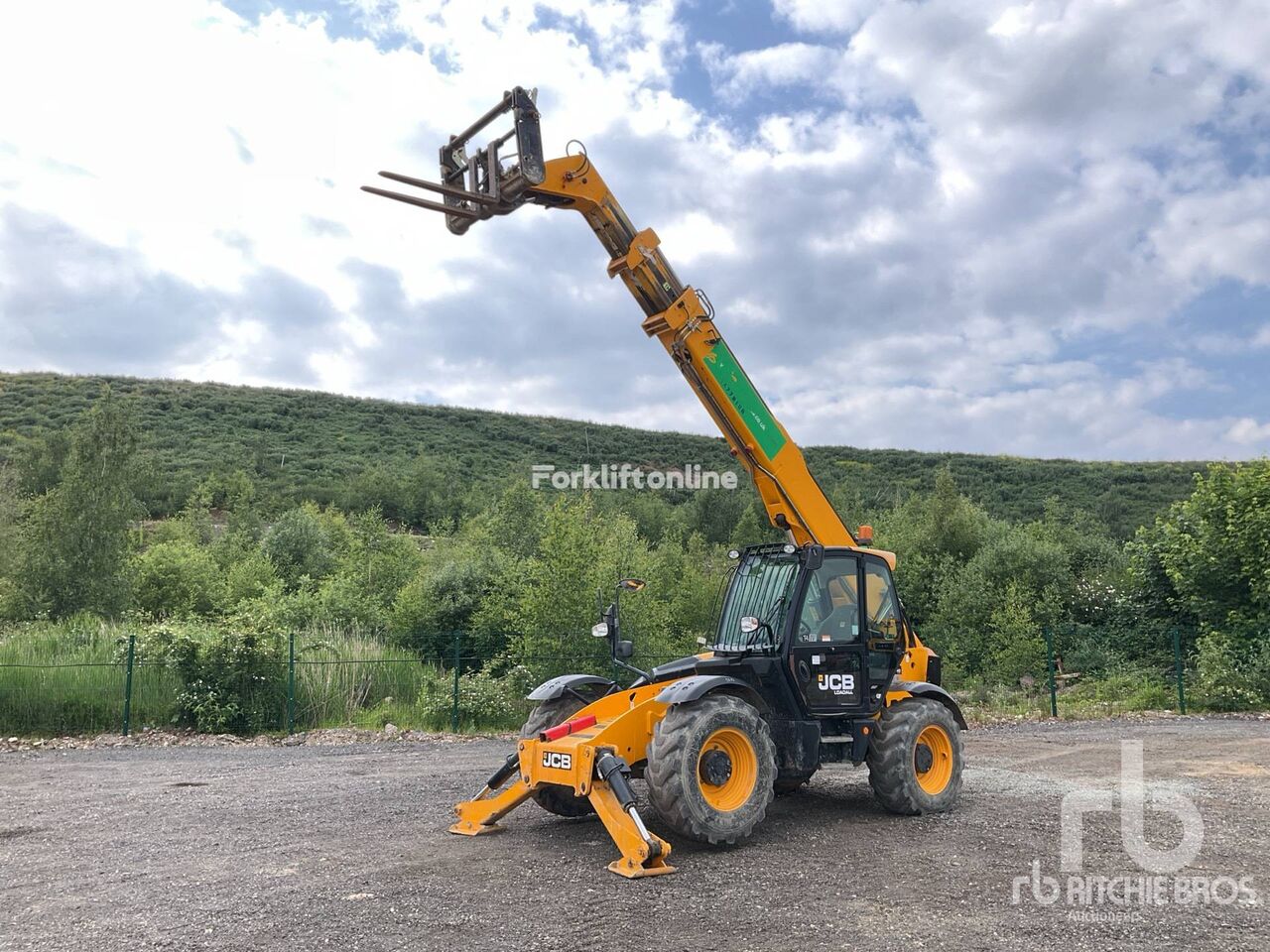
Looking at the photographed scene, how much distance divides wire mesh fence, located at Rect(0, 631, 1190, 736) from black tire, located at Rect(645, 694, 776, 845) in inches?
379

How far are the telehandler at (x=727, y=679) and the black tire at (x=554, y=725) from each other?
0.02m

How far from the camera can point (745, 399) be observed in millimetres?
10266

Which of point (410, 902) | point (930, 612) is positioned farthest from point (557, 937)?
point (930, 612)

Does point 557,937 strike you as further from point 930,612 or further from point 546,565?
point 930,612

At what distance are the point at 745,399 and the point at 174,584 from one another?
2041 centimetres

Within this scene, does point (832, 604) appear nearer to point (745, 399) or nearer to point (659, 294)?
point (745, 399)

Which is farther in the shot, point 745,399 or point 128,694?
point 128,694

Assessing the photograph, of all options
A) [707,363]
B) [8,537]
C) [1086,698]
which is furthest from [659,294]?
[8,537]

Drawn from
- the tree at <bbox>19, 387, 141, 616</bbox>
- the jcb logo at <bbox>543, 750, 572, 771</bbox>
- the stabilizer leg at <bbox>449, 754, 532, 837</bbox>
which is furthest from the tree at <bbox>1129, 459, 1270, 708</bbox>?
the tree at <bbox>19, 387, 141, 616</bbox>

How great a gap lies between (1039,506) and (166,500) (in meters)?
51.8

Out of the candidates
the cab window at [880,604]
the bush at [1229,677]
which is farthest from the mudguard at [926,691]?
the bush at [1229,677]

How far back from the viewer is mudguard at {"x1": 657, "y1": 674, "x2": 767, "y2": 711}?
759cm

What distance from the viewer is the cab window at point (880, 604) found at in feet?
30.4

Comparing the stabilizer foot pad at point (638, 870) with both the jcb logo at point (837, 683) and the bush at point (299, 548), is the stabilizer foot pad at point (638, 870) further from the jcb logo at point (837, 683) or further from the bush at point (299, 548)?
the bush at point (299, 548)
